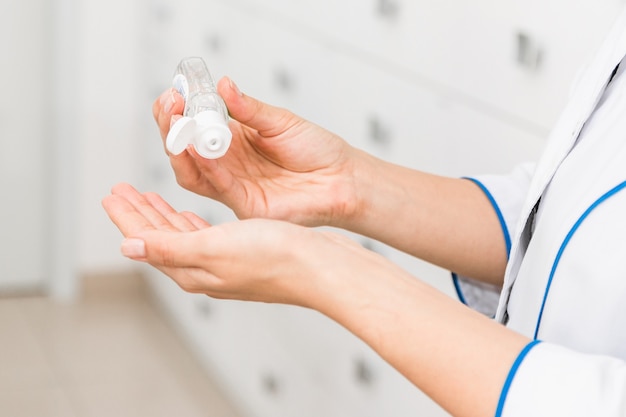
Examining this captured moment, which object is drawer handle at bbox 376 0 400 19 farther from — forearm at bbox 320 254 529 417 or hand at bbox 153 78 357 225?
forearm at bbox 320 254 529 417

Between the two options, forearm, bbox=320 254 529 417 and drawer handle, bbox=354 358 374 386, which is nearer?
forearm, bbox=320 254 529 417

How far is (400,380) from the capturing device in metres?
1.42

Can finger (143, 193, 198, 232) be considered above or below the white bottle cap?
below

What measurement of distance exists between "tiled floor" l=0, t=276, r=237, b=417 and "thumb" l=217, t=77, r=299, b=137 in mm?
1349

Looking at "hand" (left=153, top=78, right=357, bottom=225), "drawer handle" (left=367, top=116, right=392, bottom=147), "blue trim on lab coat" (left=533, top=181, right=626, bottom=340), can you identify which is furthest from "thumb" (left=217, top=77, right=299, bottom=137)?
"drawer handle" (left=367, top=116, right=392, bottom=147)

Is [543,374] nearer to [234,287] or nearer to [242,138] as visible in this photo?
[234,287]

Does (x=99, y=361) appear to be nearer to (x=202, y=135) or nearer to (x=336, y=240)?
(x=202, y=135)

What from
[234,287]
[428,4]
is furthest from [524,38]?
[234,287]

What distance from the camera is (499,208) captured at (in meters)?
0.96

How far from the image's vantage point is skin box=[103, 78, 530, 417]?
0.63 metres

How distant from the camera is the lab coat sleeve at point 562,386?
57cm

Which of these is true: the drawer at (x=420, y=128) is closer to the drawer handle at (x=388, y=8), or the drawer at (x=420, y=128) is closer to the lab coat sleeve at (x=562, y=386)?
the drawer handle at (x=388, y=8)

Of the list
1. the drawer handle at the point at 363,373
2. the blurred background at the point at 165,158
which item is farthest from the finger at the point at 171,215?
the drawer handle at the point at 363,373

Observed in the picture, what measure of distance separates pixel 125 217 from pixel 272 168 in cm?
21
